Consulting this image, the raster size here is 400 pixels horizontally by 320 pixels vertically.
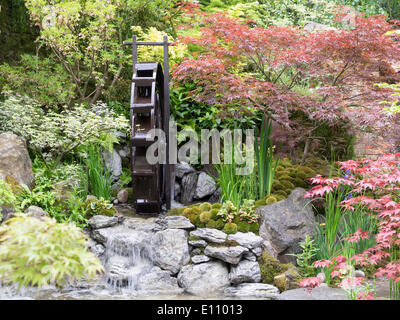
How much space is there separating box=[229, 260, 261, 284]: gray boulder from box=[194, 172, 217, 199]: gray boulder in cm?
201

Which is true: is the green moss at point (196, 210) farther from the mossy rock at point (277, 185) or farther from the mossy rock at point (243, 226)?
the mossy rock at point (277, 185)

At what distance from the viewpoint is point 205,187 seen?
22.2ft

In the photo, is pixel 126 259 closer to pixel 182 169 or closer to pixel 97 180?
pixel 97 180

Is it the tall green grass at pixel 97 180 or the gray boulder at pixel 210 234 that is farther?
the tall green grass at pixel 97 180

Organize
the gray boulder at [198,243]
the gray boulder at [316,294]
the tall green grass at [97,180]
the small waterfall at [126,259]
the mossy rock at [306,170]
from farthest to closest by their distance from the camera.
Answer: the mossy rock at [306,170], the tall green grass at [97,180], the gray boulder at [198,243], the small waterfall at [126,259], the gray boulder at [316,294]

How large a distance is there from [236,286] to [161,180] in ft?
8.08

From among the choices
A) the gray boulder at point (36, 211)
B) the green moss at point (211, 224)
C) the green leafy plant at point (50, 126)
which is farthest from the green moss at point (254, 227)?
the gray boulder at point (36, 211)

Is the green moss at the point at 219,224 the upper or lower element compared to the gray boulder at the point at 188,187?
lower

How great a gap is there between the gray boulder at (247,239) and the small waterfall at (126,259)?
3.58ft

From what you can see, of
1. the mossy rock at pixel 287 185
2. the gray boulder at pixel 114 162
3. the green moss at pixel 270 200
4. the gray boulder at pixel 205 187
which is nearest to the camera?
the green moss at pixel 270 200

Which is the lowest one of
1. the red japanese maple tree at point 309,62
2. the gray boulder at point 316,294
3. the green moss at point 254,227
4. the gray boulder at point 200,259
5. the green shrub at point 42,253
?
the gray boulder at point 316,294

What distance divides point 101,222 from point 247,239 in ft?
6.24

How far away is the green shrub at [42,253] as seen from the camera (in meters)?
2.71
